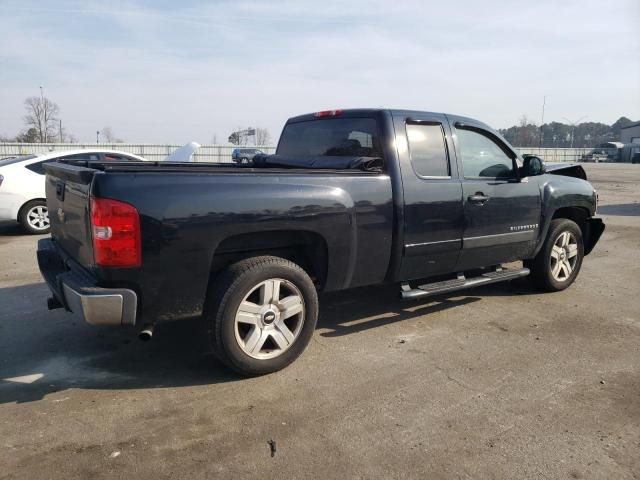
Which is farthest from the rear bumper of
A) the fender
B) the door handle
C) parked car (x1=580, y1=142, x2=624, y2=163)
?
parked car (x1=580, y1=142, x2=624, y2=163)

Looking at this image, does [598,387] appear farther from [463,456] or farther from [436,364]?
[463,456]

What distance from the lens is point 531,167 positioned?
16.5 ft

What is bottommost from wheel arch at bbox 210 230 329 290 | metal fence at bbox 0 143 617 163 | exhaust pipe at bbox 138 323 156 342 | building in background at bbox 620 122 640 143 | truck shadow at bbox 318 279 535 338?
truck shadow at bbox 318 279 535 338

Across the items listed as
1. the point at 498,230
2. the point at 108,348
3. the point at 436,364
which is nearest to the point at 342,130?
the point at 498,230

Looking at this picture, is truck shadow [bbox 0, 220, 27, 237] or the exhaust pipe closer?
the exhaust pipe

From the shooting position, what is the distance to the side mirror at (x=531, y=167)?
16.5 ft

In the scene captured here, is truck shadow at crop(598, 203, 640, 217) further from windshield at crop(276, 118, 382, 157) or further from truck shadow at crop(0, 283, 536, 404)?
A: windshield at crop(276, 118, 382, 157)

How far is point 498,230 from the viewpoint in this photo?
4.91 m

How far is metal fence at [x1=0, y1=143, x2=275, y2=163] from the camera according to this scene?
3281 cm

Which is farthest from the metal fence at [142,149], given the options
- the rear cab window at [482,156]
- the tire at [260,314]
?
the tire at [260,314]

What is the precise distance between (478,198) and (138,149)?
3485cm

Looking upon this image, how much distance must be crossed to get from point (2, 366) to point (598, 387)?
4.18 m

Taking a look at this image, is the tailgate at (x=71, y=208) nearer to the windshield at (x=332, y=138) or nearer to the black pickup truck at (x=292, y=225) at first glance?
the black pickup truck at (x=292, y=225)

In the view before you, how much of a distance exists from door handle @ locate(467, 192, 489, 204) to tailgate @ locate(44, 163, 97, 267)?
3.10 meters
